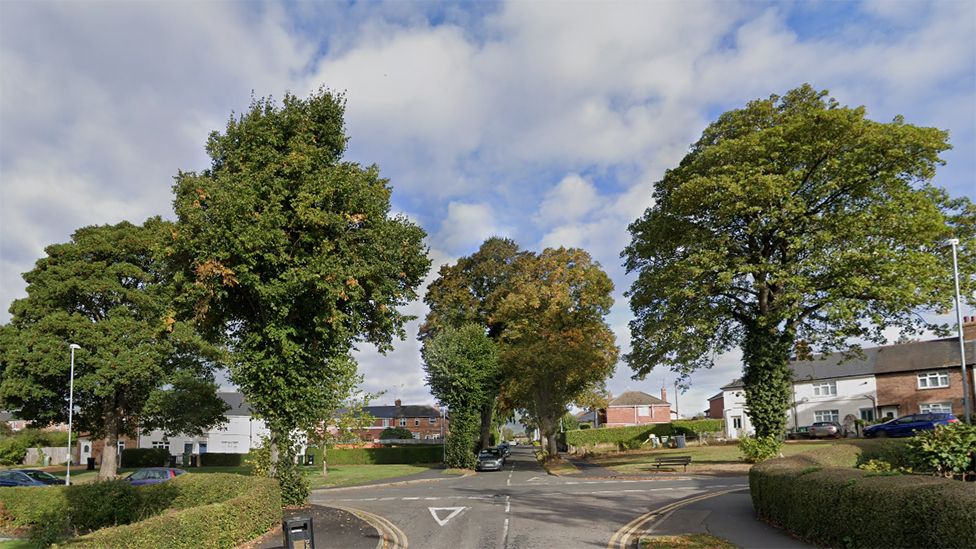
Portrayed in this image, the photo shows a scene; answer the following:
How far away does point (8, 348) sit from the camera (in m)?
37.0

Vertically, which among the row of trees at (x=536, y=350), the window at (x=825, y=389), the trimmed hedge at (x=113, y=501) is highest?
the row of trees at (x=536, y=350)

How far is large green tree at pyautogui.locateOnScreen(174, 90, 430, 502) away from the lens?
62.5 feet

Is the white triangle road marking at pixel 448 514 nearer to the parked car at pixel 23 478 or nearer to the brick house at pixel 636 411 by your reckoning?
the parked car at pixel 23 478

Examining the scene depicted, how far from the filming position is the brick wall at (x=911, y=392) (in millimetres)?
50250

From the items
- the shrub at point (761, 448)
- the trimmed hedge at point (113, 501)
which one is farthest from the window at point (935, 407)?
the trimmed hedge at point (113, 501)

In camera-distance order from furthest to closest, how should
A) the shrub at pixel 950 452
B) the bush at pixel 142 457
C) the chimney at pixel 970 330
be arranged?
1. the bush at pixel 142 457
2. the chimney at pixel 970 330
3. the shrub at pixel 950 452

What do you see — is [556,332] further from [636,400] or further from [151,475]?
[636,400]

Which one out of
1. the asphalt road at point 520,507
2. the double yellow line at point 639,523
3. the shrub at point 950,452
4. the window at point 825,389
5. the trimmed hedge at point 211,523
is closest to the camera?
the trimmed hedge at point 211,523

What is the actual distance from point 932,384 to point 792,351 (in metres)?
31.0

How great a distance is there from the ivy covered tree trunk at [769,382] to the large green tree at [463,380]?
2092cm

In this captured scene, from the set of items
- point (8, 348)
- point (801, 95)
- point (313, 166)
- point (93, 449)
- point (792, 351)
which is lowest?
point (93, 449)

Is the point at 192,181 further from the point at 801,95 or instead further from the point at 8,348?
the point at 801,95

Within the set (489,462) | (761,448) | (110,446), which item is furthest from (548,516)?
(110,446)

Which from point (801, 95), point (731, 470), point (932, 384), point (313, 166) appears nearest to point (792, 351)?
point (731, 470)
